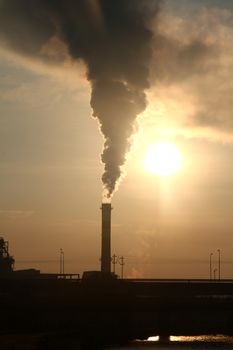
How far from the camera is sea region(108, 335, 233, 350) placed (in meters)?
75.9

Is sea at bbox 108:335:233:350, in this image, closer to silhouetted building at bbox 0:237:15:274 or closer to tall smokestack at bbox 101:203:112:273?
tall smokestack at bbox 101:203:112:273

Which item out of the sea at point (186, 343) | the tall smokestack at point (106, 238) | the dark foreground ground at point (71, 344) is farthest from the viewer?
the tall smokestack at point (106, 238)

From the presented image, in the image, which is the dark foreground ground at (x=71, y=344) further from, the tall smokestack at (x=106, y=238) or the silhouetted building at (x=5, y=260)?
the silhouetted building at (x=5, y=260)

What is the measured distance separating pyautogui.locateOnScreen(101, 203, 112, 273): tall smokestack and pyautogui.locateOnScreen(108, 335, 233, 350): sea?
21057 millimetres

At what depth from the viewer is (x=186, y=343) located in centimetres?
8156

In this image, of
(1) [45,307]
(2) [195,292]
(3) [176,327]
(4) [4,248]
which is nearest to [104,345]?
(1) [45,307]

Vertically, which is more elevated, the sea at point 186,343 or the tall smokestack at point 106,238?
the tall smokestack at point 106,238

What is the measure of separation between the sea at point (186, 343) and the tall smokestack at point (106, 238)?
21057 mm

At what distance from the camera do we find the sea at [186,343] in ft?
249

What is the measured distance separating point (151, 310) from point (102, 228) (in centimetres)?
1637

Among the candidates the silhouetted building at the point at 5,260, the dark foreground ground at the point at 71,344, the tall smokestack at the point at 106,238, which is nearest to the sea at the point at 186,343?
the dark foreground ground at the point at 71,344

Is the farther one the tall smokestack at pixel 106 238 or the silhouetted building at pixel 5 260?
the silhouetted building at pixel 5 260

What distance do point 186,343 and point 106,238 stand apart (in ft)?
101

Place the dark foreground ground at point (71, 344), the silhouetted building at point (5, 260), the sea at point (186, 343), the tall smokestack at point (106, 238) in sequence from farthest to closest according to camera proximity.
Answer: the silhouetted building at point (5, 260) < the tall smokestack at point (106, 238) < the sea at point (186, 343) < the dark foreground ground at point (71, 344)
